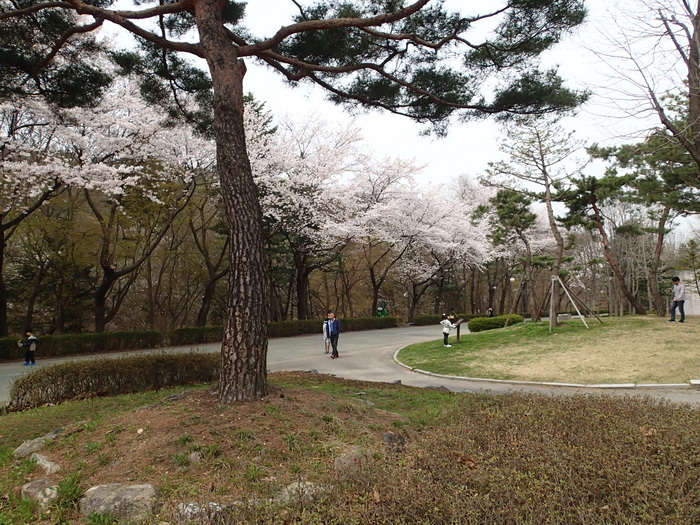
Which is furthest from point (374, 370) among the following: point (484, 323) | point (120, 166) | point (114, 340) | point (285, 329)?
point (285, 329)

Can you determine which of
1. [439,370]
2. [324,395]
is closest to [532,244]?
[439,370]

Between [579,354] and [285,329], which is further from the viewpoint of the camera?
[285,329]

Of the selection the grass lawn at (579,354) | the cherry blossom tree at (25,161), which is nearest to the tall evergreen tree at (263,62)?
the grass lawn at (579,354)

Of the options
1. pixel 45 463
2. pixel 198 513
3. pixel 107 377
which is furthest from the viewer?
pixel 107 377

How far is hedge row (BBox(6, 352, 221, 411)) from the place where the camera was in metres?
7.10

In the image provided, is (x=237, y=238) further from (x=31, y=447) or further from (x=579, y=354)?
(x=579, y=354)

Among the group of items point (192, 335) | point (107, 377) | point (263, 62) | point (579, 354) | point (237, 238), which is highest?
point (263, 62)

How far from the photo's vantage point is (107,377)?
7.72m

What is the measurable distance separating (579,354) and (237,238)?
10677mm

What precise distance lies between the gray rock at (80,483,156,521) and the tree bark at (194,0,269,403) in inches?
60.9

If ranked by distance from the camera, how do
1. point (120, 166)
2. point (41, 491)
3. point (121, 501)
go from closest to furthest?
point (121, 501) → point (41, 491) → point (120, 166)

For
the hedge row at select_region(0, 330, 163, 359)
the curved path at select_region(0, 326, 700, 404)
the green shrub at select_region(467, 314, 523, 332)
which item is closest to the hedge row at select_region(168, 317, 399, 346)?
the hedge row at select_region(0, 330, 163, 359)

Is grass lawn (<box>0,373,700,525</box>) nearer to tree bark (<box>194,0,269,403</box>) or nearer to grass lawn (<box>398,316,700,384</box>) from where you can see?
tree bark (<box>194,0,269,403</box>)

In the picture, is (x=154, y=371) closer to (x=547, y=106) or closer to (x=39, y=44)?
(x=39, y=44)
